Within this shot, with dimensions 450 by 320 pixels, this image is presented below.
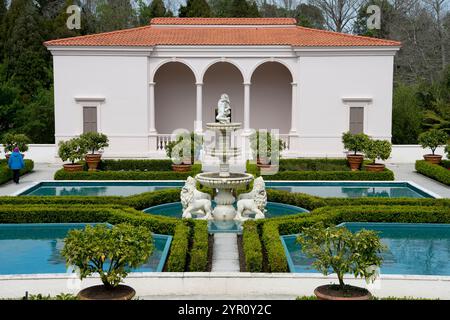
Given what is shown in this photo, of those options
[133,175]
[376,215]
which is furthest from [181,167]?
[376,215]

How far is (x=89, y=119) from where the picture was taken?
30266 mm

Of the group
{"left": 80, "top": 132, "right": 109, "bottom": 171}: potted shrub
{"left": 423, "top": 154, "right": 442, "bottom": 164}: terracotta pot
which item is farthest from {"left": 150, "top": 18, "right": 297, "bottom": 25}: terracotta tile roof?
{"left": 423, "top": 154, "right": 442, "bottom": 164}: terracotta pot

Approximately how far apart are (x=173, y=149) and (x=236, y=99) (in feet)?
28.1

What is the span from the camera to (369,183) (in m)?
24.5

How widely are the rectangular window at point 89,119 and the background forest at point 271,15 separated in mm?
8289

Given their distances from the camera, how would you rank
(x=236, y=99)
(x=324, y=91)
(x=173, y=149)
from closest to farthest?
(x=173, y=149) → (x=324, y=91) → (x=236, y=99)

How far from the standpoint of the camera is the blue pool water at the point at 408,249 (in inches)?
507

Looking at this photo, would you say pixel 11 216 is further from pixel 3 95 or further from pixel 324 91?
pixel 3 95

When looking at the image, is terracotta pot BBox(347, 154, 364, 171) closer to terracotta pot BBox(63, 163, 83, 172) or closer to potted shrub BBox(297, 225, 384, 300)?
terracotta pot BBox(63, 163, 83, 172)

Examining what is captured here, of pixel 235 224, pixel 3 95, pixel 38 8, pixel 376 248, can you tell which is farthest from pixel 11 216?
pixel 38 8

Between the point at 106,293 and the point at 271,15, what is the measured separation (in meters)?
54.3

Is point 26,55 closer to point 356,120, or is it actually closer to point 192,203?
point 356,120

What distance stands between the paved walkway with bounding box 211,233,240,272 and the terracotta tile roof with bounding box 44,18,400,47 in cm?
1727

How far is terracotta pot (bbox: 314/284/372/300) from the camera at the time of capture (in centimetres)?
899
